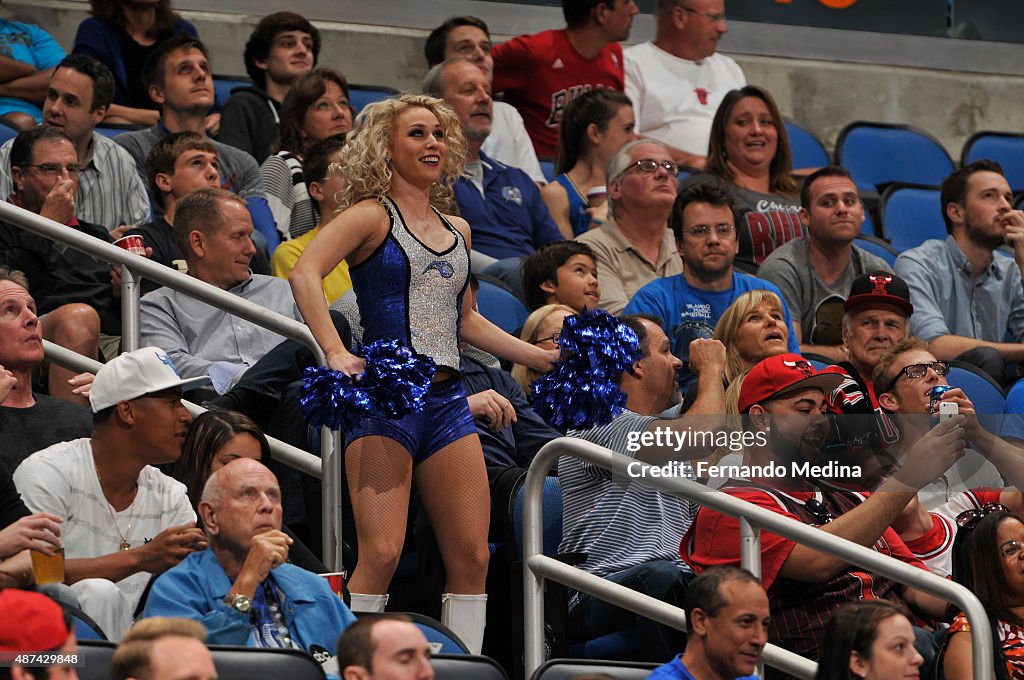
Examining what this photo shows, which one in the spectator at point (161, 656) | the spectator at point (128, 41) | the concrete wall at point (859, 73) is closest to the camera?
the spectator at point (161, 656)

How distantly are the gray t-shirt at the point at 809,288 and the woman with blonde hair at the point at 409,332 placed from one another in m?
2.22

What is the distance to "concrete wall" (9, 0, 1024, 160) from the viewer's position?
9.37 meters

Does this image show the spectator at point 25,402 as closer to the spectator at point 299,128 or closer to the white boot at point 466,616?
the white boot at point 466,616

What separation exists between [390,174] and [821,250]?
8.96 ft

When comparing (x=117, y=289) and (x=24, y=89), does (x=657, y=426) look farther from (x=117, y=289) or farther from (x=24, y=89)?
(x=24, y=89)

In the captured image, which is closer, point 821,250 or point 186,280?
point 186,280

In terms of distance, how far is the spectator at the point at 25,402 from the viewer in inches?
190

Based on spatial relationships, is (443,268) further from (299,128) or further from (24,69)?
(24,69)

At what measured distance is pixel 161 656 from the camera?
3242 millimetres

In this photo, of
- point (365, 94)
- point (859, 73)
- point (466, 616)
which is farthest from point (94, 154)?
point (859, 73)

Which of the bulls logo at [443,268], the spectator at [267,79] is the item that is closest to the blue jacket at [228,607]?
the bulls logo at [443,268]

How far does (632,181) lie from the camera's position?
22.7 feet

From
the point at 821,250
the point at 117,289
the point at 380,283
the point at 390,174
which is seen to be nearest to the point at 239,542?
the point at 380,283

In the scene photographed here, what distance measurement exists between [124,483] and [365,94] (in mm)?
4404
